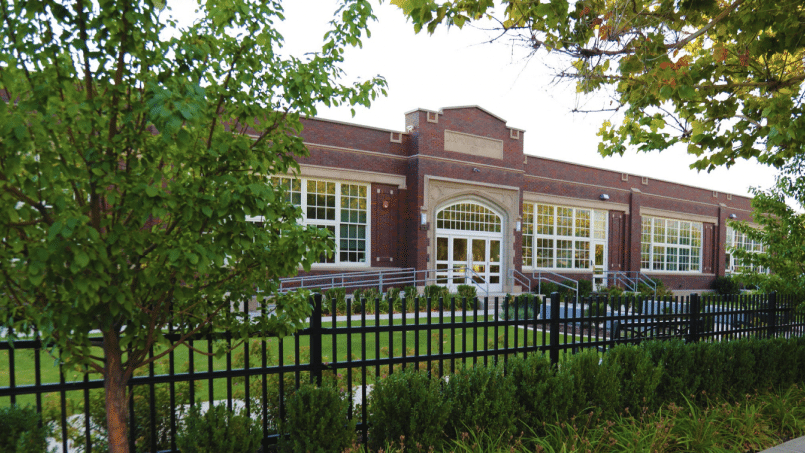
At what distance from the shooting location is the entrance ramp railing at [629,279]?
24984 millimetres

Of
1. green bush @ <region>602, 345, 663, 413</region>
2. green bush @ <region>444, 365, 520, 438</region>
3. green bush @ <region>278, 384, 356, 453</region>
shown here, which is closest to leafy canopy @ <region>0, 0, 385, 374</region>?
green bush @ <region>278, 384, 356, 453</region>

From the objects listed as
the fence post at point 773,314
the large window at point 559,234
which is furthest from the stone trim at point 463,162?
the fence post at point 773,314

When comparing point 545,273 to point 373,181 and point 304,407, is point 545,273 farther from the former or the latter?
point 304,407

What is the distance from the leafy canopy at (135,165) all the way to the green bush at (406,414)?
1.60 m

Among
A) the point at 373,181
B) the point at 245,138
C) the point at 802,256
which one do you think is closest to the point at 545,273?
the point at 373,181

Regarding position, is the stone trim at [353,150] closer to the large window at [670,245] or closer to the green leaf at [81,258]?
the green leaf at [81,258]

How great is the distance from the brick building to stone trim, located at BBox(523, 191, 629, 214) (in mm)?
49

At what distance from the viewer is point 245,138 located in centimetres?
285

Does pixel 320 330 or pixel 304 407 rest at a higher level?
pixel 320 330

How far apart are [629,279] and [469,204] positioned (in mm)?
9720

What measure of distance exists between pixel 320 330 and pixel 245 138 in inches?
82.0

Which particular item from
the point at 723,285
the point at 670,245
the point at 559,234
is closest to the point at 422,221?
the point at 559,234

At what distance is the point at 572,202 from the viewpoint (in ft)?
79.4

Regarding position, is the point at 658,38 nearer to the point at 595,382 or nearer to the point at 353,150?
the point at 595,382
